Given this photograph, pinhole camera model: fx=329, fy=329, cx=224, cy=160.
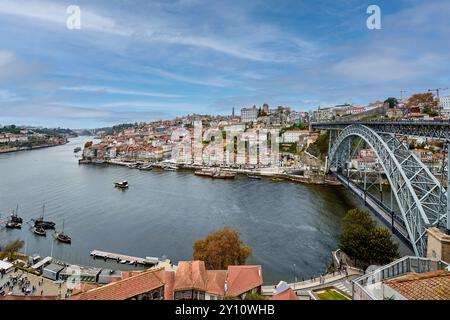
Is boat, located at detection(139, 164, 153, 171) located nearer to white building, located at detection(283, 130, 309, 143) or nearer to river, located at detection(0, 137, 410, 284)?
river, located at detection(0, 137, 410, 284)

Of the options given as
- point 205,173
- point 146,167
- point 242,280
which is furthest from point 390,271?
point 146,167

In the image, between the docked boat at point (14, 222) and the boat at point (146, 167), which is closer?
the docked boat at point (14, 222)

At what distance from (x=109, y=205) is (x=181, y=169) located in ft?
38.2

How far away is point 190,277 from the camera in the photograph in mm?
5211

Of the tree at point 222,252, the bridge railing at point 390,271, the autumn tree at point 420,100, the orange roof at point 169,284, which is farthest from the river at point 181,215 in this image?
the autumn tree at point 420,100

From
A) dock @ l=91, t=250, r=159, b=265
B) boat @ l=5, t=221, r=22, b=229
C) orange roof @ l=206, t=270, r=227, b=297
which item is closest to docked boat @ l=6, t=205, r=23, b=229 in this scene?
boat @ l=5, t=221, r=22, b=229

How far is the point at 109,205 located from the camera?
1323 centimetres

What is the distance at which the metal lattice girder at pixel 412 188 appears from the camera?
6.08 meters

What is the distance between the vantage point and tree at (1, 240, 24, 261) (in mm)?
7996

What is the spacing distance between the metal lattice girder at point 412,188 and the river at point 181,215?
6.68 ft

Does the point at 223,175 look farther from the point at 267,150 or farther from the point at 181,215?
the point at 181,215

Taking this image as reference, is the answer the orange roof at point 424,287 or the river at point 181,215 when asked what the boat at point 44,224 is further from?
the orange roof at point 424,287

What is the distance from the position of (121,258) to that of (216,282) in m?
3.58
